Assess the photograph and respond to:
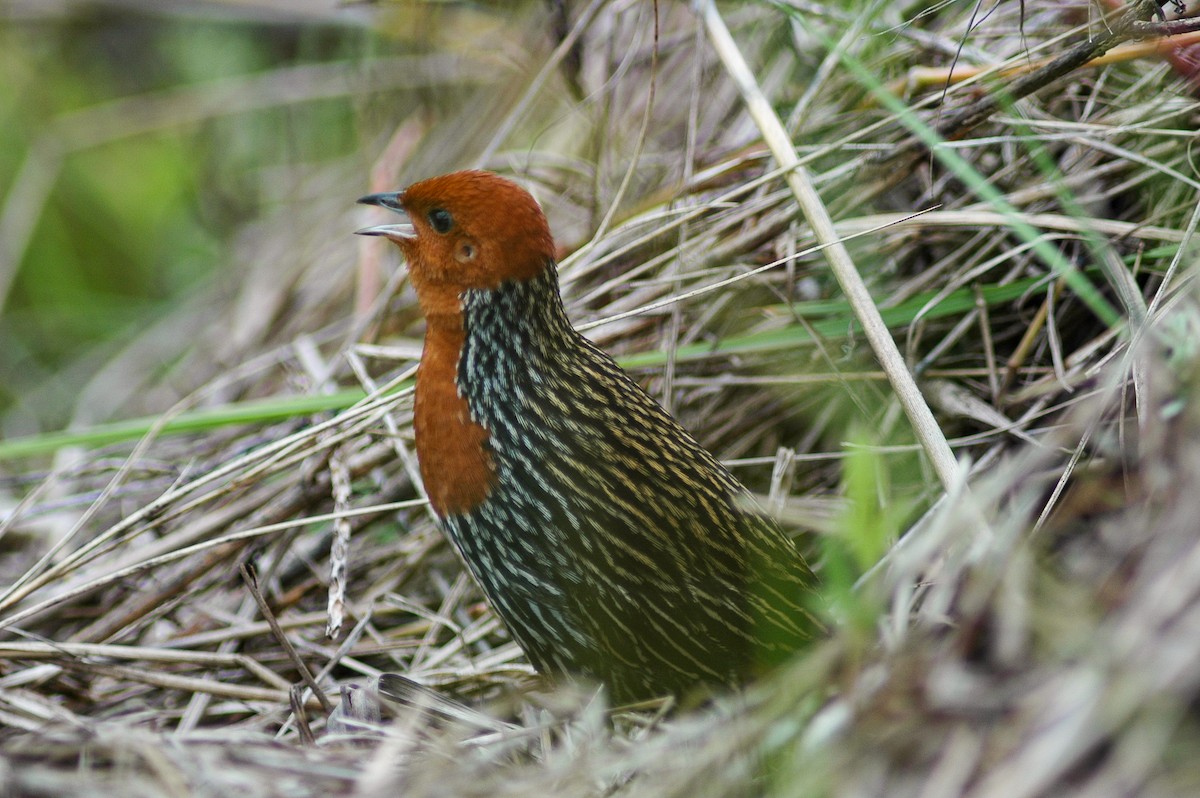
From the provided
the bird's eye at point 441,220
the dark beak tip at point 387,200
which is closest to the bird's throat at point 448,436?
the bird's eye at point 441,220

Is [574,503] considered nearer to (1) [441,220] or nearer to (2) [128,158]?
(1) [441,220]

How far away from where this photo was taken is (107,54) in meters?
6.91

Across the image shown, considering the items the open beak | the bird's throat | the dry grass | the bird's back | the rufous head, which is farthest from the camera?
the open beak

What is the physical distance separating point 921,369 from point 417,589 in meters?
1.57

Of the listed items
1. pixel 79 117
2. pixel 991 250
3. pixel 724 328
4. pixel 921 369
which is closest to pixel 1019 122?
pixel 991 250

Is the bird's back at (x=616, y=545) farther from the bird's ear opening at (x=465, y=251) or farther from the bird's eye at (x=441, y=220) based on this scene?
the bird's eye at (x=441, y=220)

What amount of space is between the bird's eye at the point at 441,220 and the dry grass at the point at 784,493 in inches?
20.4

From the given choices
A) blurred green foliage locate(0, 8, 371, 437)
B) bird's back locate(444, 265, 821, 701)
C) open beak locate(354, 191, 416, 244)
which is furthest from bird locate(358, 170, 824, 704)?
blurred green foliage locate(0, 8, 371, 437)

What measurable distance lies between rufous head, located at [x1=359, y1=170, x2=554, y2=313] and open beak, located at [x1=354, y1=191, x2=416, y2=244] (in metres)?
0.05

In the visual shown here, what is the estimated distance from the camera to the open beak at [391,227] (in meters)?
3.13

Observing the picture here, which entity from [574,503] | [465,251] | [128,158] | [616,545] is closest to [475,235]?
[465,251]

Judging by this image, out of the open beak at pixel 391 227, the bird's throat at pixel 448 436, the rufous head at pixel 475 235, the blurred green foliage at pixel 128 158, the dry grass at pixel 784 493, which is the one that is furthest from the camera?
the blurred green foliage at pixel 128 158

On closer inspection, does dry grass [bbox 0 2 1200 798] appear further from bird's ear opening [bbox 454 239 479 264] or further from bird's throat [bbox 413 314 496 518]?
bird's ear opening [bbox 454 239 479 264]

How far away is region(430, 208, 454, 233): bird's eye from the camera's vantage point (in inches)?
119
